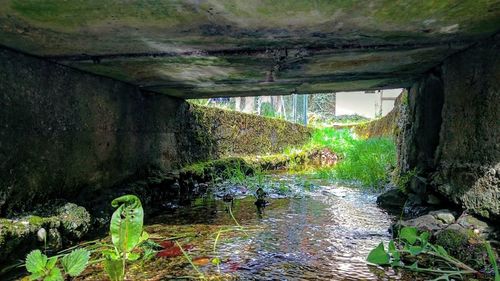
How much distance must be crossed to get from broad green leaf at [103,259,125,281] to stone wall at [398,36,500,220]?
2366mm

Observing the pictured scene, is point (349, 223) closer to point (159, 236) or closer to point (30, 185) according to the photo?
point (159, 236)

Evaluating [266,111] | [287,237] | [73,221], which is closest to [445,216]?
[287,237]

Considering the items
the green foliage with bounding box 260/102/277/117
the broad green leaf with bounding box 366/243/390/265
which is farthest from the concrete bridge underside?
the green foliage with bounding box 260/102/277/117

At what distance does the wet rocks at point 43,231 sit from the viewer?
2.22 m

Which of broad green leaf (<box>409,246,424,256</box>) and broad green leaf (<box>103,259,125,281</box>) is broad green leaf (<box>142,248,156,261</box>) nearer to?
broad green leaf (<box>103,259,125,281</box>)

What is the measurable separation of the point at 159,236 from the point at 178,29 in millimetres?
1620

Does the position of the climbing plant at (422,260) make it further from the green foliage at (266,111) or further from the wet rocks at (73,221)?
the green foliage at (266,111)

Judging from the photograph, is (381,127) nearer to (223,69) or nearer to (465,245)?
(223,69)

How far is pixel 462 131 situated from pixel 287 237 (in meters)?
1.66

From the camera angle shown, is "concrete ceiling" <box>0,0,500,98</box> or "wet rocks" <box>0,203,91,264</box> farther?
"wet rocks" <box>0,203,91,264</box>

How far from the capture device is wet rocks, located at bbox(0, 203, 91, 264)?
2.22 meters

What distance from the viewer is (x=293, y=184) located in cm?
566

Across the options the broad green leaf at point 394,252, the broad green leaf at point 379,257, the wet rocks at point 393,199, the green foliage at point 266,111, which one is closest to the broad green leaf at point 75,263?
the broad green leaf at point 379,257

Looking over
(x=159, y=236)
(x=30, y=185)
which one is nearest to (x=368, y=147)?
(x=159, y=236)
